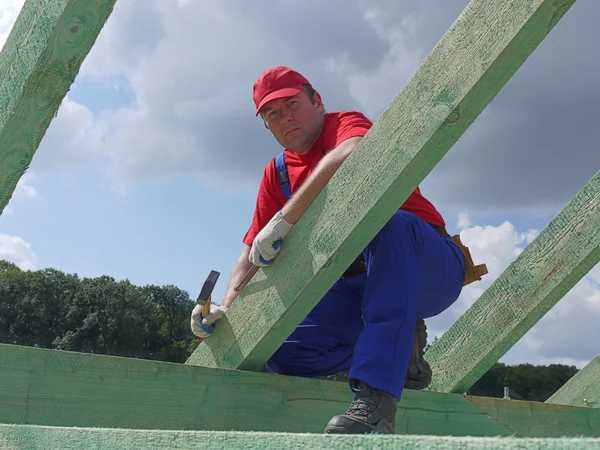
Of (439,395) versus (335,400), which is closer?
(335,400)

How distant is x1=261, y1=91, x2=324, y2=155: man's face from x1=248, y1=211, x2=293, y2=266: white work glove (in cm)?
62

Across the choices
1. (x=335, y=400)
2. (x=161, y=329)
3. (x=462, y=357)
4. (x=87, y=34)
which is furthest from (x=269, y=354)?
(x=161, y=329)

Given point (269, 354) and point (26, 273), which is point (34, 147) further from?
point (26, 273)

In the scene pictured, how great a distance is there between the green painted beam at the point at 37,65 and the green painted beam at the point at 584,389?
12.4ft

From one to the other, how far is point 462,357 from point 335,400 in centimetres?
108

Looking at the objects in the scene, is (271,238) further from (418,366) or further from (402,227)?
(418,366)

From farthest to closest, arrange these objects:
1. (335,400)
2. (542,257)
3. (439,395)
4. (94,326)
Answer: (94,326) → (542,257) → (439,395) → (335,400)

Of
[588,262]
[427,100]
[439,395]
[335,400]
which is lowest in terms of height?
[335,400]

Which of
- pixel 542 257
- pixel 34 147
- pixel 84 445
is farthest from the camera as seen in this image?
pixel 542 257

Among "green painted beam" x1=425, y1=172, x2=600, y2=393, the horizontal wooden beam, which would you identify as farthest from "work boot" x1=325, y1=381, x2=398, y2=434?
"green painted beam" x1=425, y1=172, x2=600, y2=393

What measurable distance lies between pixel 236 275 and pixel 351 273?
19.5 inches

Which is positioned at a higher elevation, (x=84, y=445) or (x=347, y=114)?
(x=347, y=114)

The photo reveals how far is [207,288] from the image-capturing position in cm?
240

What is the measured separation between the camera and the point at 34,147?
164 cm
